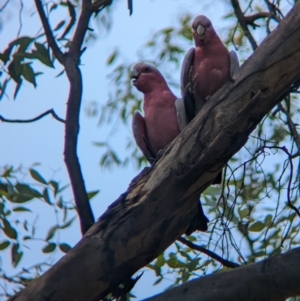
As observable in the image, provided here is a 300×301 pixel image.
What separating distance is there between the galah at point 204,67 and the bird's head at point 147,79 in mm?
449

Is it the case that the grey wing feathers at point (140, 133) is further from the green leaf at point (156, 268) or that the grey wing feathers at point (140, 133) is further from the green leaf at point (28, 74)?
the green leaf at point (28, 74)

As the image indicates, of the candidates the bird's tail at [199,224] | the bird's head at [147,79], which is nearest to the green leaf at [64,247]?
the bird's tail at [199,224]

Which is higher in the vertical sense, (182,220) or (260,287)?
(182,220)

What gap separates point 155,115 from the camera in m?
4.00

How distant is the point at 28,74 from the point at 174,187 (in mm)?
1103

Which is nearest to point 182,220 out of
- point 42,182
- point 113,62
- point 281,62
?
point 281,62

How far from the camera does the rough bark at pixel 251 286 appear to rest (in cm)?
261

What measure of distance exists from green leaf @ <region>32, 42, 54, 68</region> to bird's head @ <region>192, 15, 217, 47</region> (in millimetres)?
945

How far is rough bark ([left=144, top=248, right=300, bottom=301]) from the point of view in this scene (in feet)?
8.56

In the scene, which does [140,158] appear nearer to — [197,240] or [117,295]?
[197,240]

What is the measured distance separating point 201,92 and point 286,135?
3.68 feet

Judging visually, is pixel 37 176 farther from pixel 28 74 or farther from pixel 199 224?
pixel 199 224

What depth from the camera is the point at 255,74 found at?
269 cm

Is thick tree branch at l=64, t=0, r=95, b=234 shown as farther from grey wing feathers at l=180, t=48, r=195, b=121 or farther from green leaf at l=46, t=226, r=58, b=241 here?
grey wing feathers at l=180, t=48, r=195, b=121
